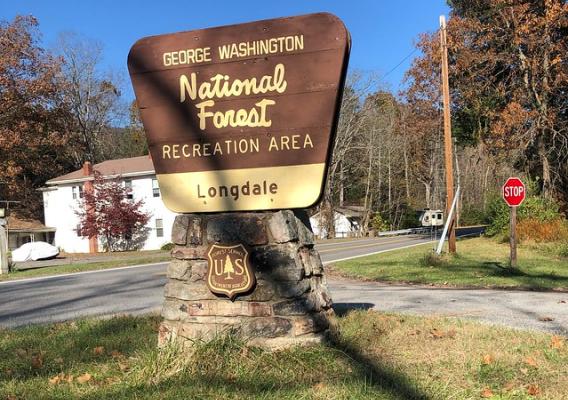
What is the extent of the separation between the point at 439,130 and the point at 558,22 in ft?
30.4

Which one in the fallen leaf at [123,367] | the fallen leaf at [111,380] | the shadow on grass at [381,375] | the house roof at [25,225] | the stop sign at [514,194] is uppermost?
the house roof at [25,225]

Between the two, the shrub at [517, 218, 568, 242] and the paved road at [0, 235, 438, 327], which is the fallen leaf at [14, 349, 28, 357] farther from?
the shrub at [517, 218, 568, 242]

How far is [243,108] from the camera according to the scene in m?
4.95

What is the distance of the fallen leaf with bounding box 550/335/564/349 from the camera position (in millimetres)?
4812

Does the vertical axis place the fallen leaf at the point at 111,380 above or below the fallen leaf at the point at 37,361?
below

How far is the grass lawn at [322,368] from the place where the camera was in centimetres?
374

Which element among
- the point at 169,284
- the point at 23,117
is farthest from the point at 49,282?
the point at 23,117

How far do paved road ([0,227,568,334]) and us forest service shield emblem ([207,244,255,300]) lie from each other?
2.19 metres

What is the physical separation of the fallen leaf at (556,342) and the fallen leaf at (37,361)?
4.52 meters

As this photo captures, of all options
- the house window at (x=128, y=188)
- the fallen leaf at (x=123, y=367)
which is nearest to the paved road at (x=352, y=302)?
the fallen leaf at (x=123, y=367)

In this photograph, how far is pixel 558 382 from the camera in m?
3.91

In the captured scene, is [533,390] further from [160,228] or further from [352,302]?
[160,228]

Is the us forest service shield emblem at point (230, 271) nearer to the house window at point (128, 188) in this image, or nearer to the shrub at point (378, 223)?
the house window at point (128, 188)

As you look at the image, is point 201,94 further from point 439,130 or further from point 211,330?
point 439,130
